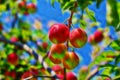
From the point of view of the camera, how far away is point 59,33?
173 cm

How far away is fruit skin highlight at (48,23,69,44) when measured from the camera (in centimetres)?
169

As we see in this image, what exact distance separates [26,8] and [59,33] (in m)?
3.52

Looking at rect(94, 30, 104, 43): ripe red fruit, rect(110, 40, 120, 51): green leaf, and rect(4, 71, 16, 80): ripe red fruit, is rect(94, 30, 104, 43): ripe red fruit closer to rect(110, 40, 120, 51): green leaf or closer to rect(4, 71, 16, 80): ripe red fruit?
rect(4, 71, 16, 80): ripe red fruit

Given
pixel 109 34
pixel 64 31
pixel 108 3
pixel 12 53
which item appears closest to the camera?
pixel 108 3

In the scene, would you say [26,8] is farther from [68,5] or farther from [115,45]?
[68,5]

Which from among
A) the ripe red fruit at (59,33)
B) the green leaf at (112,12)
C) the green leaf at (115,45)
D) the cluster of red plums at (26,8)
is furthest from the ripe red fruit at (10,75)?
the green leaf at (112,12)

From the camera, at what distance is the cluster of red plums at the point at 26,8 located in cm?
498

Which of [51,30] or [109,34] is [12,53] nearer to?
[109,34]

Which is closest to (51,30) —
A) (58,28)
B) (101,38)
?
(58,28)

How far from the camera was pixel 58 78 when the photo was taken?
2.32 m

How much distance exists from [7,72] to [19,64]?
0.82 feet

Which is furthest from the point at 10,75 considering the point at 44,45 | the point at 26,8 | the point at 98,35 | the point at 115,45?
the point at 115,45

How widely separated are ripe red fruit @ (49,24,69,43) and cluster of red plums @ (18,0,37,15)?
317cm

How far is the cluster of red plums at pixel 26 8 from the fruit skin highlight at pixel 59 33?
317cm
